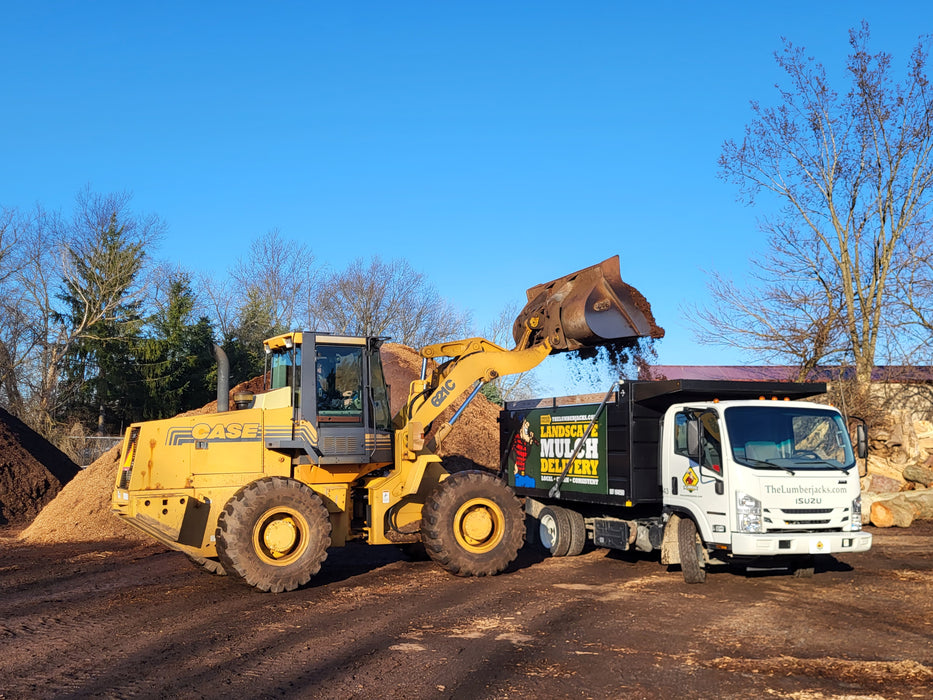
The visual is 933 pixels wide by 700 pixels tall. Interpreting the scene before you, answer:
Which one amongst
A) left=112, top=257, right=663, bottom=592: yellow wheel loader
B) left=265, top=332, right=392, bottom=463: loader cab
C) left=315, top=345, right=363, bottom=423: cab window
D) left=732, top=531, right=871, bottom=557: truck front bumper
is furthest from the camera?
left=315, top=345, right=363, bottom=423: cab window

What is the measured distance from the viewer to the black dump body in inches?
448

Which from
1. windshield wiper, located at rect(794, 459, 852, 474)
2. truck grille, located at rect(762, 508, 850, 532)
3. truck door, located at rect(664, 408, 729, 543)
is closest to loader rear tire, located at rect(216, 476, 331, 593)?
truck door, located at rect(664, 408, 729, 543)

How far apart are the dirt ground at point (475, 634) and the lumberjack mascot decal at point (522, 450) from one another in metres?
2.15

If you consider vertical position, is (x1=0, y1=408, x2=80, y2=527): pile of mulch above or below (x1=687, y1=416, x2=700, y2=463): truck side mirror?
below

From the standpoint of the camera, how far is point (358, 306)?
47750 millimetres

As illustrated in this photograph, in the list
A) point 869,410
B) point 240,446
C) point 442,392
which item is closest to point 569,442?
point 442,392

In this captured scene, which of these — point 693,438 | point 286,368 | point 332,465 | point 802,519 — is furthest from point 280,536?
point 802,519

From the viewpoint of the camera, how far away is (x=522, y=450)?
48.7 ft

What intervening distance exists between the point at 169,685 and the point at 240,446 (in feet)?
16.4

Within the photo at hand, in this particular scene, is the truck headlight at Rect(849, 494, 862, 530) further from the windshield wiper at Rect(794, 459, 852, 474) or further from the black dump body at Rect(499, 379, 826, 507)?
the black dump body at Rect(499, 379, 826, 507)

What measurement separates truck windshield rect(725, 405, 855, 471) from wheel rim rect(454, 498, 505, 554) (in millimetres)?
3527

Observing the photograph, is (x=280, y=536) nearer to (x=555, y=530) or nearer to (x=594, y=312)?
(x=555, y=530)

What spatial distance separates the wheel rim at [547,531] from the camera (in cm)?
1401

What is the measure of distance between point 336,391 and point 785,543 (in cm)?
617
